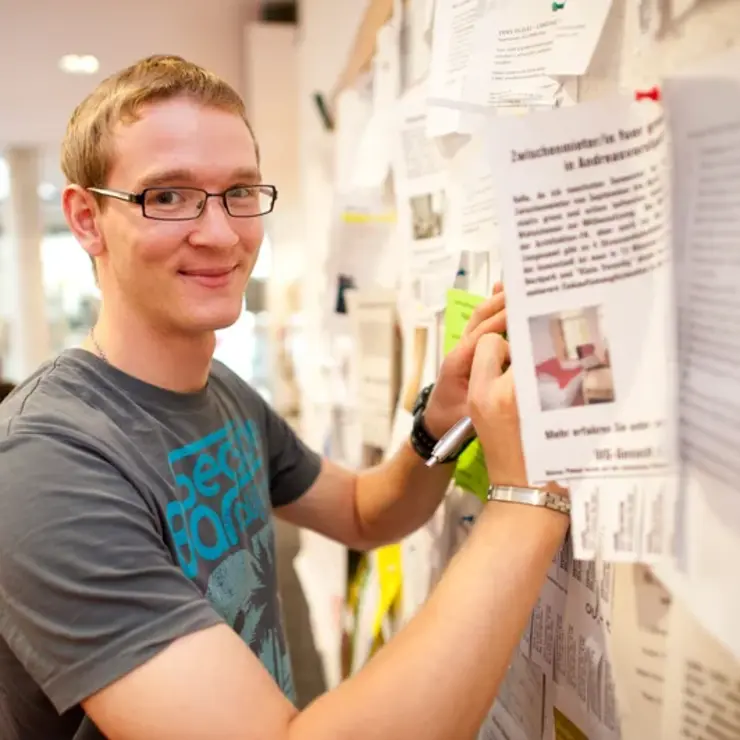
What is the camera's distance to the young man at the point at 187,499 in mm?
490

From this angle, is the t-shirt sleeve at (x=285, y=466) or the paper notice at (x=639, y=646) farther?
the t-shirt sleeve at (x=285, y=466)

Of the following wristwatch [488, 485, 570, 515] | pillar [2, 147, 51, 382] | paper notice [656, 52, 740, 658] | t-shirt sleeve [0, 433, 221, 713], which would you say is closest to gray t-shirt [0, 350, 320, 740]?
t-shirt sleeve [0, 433, 221, 713]

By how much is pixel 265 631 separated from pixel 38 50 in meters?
2.79

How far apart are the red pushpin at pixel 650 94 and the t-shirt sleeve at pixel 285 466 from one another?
0.70 metres

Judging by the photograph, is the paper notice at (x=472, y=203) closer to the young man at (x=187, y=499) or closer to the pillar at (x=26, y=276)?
the young man at (x=187, y=499)

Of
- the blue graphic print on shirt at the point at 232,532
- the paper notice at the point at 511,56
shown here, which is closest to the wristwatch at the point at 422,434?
the blue graphic print on shirt at the point at 232,532

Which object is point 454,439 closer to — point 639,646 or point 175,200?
point 639,646

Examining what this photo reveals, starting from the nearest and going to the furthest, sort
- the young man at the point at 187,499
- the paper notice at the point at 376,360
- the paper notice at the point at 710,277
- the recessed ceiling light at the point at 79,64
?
1. the paper notice at the point at 710,277
2. the young man at the point at 187,499
3. the paper notice at the point at 376,360
4. the recessed ceiling light at the point at 79,64

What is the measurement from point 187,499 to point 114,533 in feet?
0.53

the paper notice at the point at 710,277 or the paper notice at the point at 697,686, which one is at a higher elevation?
the paper notice at the point at 710,277

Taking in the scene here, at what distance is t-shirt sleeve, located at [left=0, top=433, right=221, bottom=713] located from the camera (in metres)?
0.51

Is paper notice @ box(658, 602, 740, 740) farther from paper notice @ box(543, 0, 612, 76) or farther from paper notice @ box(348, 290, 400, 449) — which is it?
paper notice @ box(348, 290, 400, 449)

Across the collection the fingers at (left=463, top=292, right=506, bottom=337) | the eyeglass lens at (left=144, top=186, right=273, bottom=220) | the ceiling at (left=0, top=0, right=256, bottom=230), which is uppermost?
the ceiling at (left=0, top=0, right=256, bottom=230)

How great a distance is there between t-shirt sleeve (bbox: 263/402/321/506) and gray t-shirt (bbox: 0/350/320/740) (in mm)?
73
